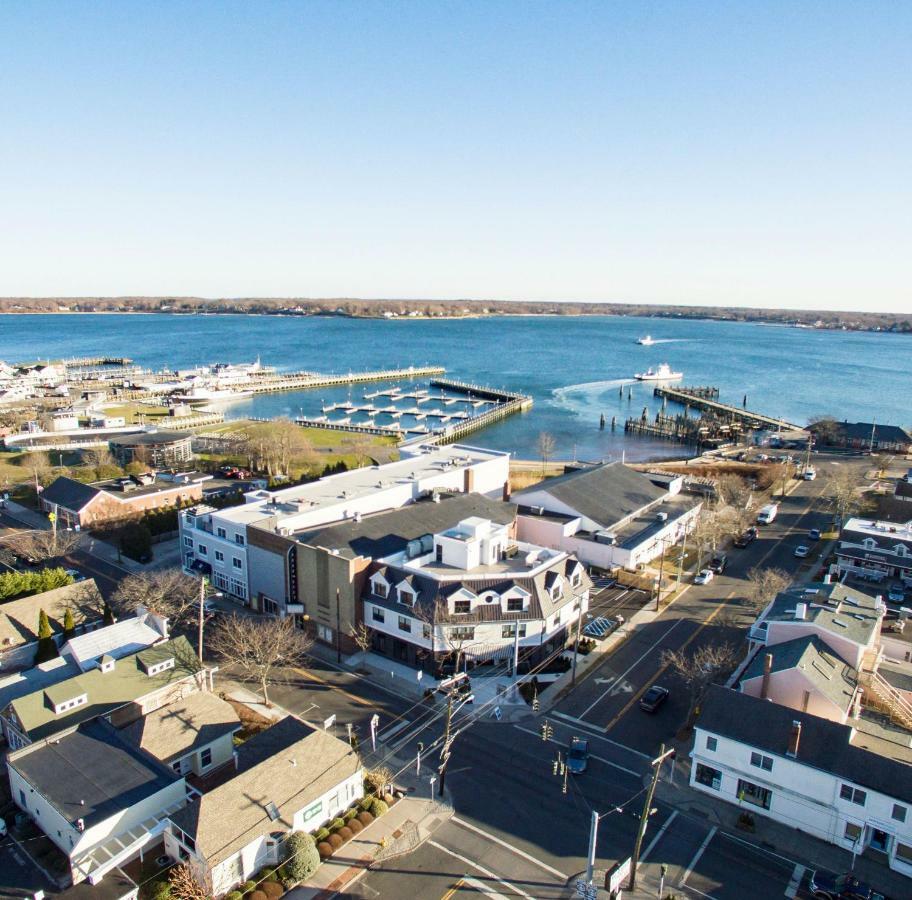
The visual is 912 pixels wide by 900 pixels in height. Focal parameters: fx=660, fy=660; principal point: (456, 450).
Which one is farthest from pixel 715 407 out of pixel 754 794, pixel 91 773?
pixel 91 773

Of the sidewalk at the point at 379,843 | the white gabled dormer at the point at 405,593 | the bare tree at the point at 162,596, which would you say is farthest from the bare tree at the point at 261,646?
the sidewalk at the point at 379,843

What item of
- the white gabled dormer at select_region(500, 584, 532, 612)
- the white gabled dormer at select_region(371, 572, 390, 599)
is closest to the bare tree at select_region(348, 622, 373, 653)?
the white gabled dormer at select_region(371, 572, 390, 599)

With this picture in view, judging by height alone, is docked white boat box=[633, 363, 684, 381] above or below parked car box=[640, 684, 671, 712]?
above

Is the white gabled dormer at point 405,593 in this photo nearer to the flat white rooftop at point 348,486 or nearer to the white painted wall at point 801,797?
the flat white rooftop at point 348,486

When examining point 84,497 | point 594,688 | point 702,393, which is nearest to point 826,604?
point 594,688

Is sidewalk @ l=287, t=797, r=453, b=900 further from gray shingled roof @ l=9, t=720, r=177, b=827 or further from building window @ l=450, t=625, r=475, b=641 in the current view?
building window @ l=450, t=625, r=475, b=641

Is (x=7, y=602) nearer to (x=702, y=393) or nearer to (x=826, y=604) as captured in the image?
(x=826, y=604)

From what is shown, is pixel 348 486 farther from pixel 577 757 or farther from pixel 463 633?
pixel 577 757
